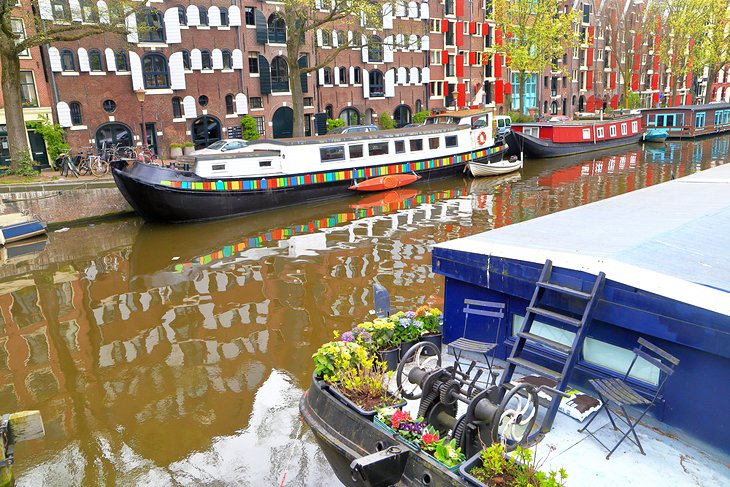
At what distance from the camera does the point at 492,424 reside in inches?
179

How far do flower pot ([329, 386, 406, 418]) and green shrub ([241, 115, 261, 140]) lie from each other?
28.3 m

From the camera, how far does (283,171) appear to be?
70.9ft

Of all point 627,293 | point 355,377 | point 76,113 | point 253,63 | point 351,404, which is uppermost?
point 253,63

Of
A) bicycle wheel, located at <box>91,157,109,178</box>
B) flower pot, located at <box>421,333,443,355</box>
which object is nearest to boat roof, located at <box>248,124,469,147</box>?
bicycle wheel, located at <box>91,157,109,178</box>

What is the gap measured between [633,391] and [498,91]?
46024 mm

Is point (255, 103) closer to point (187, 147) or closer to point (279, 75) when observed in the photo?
point (279, 75)

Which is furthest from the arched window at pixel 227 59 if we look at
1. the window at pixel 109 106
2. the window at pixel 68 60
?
the window at pixel 68 60

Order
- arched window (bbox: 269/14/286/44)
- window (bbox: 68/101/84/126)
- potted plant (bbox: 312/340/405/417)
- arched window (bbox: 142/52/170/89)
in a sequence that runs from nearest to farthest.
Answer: potted plant (bbox: 312/340/405/417) < window (bbox: 68/101/84/126) < arched window (bbox: 142/52/170/89) < arched window (bbox: 269/14/286/44)

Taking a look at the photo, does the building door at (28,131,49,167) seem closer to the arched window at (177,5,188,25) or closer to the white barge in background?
the white barge in background

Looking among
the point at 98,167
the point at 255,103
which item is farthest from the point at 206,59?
the point at 98,167

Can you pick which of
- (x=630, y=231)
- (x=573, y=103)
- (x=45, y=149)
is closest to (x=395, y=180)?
(x=45, y=149)

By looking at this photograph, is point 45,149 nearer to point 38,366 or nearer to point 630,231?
point 38,366

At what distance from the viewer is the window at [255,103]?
1320 inches

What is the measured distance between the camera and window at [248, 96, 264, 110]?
3354 centimetres
